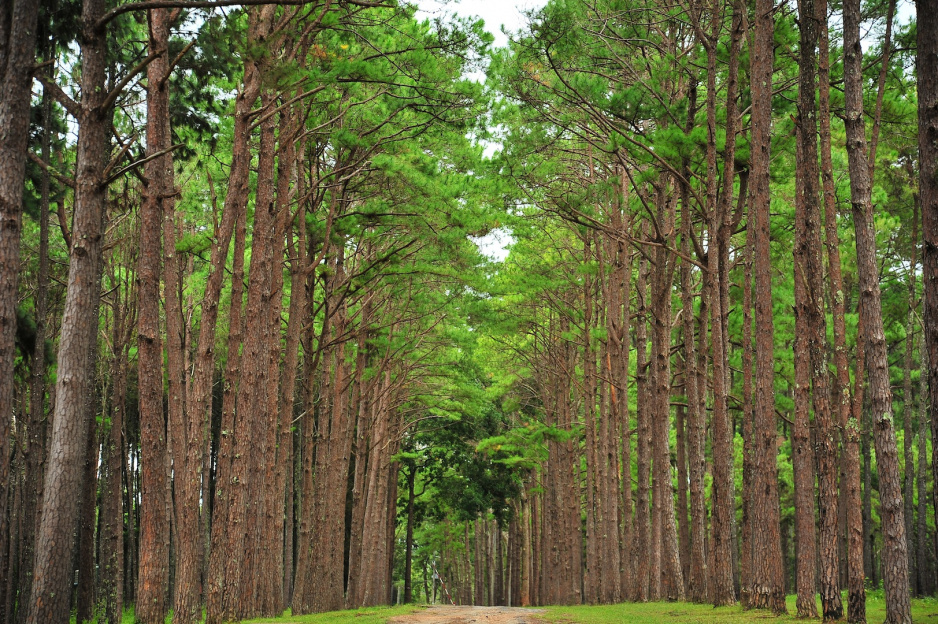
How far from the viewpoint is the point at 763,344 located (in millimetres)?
11211

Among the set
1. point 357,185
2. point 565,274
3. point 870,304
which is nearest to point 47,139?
point 357,185

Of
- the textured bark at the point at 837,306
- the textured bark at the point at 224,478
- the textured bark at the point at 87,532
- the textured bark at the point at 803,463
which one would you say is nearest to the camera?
the textured bark at the point at 837,306

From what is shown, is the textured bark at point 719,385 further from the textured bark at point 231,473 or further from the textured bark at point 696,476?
the textured bark at point 231,473

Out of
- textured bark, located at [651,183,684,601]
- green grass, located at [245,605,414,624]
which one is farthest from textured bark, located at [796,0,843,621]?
green grass, located at [245,605,414,624]

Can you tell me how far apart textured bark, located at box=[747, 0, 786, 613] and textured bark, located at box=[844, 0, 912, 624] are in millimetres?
2207

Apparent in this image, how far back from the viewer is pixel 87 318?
7.06 m

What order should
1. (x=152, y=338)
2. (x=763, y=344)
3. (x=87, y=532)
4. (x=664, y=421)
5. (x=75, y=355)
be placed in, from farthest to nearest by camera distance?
(x=87, y=532), (x=664, y=421), (x=763, y=344), (x=152, y=338), (x=75, y=355)

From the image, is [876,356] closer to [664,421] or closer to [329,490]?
[664,421]

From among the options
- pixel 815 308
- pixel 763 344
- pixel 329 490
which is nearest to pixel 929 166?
pixel 815 308

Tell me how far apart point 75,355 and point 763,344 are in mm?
8961

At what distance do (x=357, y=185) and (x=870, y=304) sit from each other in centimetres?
1116

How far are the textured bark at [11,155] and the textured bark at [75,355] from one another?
40 centimetres

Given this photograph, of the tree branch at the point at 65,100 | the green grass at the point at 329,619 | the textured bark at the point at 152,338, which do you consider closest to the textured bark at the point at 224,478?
the textured bark at the point at 152,338

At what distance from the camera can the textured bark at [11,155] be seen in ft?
21.5
